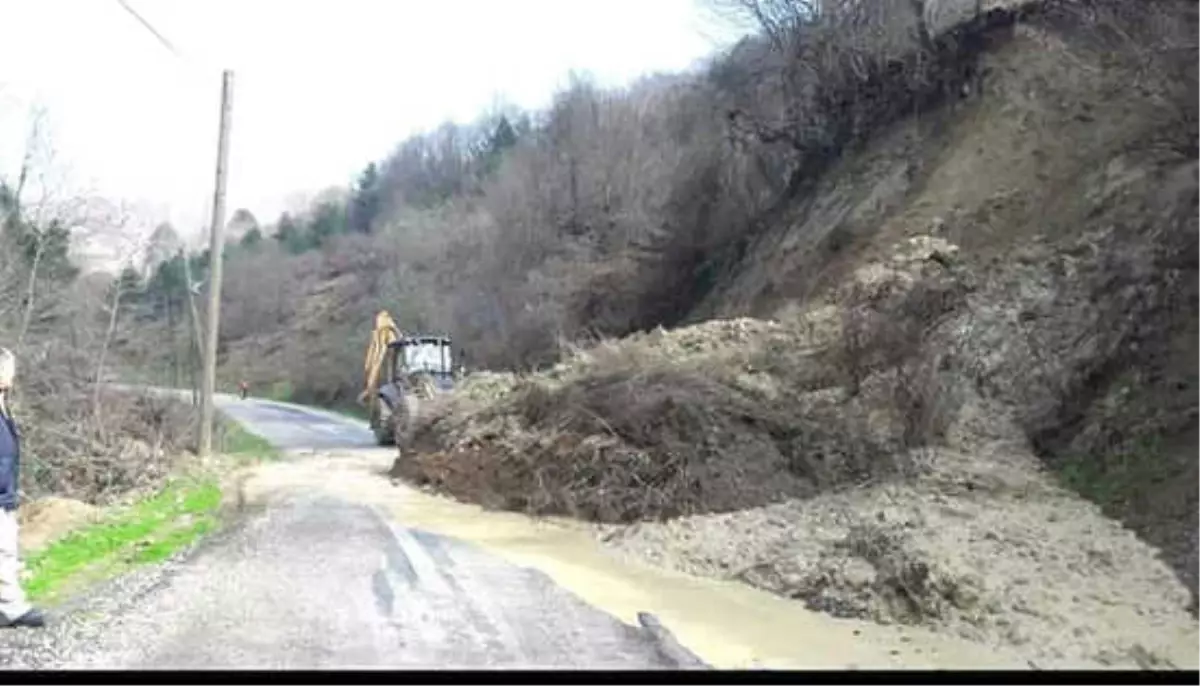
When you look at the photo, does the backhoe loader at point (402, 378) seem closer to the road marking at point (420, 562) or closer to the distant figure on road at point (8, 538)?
the road marking at point (420, 562)

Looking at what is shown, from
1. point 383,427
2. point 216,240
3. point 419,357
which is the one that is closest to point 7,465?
point 216,240

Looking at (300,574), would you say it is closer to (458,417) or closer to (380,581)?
(380,581)

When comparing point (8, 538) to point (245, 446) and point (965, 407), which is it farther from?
point (245, 446)

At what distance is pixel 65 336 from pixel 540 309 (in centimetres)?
2112

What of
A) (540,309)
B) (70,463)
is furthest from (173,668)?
(540,309)

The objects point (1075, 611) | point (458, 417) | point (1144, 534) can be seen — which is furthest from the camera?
point (458, 417)

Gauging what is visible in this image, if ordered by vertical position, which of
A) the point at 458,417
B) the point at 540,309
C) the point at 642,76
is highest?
the point at 642,76

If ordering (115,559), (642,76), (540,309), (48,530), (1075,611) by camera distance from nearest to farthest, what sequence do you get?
1. (1075,611)
2. (115,559)
3. (48,530)
4. (540,309)
5. (642,76)

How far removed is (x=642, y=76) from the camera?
232ft

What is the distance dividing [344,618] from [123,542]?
268 inches

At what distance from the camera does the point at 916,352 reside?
730 inches

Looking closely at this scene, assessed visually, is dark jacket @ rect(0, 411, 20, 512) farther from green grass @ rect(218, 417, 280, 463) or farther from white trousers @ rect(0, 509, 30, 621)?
green grass @ rect(218, 417, 280, 463)

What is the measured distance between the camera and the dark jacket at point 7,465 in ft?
33.3

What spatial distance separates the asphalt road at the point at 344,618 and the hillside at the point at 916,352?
228cm
